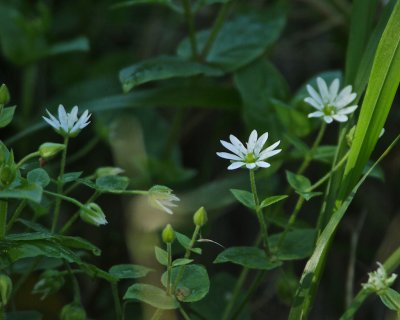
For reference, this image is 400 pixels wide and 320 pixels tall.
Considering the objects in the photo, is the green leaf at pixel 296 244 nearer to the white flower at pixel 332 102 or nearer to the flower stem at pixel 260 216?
the flower stem at pixel 260 216

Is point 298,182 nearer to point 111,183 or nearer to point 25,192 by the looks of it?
point 111,183

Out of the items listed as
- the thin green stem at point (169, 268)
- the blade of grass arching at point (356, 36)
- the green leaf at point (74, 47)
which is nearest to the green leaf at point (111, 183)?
the thin green stem at point (169, 268)

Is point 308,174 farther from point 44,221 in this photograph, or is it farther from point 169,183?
point 44,221

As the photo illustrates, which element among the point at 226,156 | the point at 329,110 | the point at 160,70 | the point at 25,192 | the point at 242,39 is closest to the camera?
the point at 25,192

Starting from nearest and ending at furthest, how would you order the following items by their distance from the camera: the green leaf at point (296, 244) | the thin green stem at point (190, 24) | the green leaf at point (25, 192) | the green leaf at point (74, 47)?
the green leaf at point (25, 192)
the green leaf at point (296, 244)
the thin green stem at point (190, 24)
the green leaf at point (74, 47)

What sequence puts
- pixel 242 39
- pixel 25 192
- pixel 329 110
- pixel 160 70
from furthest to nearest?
1. pixel 242 39
2. pixel 160 70
3. pixel 329 110
4. pixel 25 192

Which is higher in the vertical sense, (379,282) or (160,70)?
(160,70)

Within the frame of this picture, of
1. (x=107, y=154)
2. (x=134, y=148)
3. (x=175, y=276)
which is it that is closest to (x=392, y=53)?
(x=175, y=276)

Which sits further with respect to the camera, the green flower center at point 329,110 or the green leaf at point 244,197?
the green flower center at point 329,110

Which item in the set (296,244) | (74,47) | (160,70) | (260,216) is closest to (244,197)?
(260,216)
